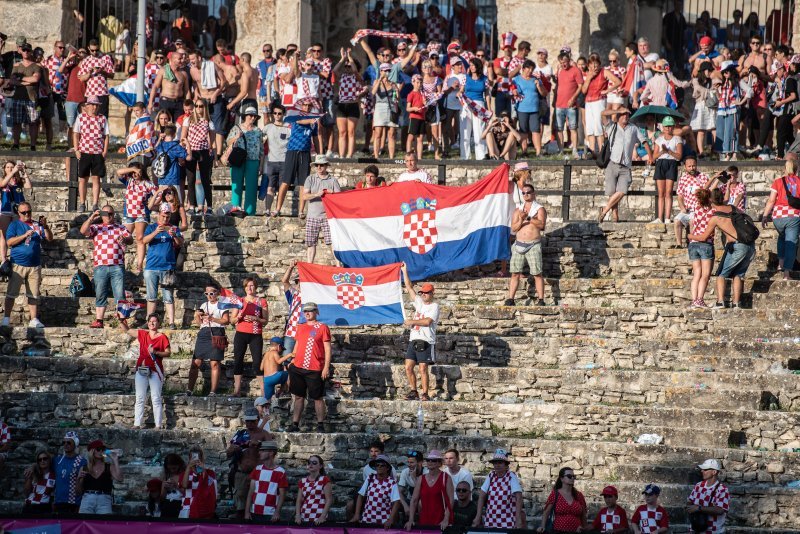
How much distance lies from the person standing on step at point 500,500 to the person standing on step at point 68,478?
441 centimetres

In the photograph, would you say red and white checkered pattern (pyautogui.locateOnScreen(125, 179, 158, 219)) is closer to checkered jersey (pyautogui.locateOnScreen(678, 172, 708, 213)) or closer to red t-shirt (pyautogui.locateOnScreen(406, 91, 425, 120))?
red t-shirt (pyautogui.locateOnScreen(406, 91, 425, 120))

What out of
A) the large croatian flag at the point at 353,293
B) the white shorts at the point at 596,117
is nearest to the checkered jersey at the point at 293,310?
the large croatian flag at the point at 353,293

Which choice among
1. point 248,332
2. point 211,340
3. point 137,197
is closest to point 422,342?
point 248,332

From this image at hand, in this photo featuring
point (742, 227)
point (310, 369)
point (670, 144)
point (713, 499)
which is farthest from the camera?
point (670, 144)

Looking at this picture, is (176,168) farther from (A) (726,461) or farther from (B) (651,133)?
(A) (726,461)

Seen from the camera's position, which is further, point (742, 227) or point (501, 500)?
point (742, 227)

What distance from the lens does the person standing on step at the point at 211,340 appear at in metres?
19.8

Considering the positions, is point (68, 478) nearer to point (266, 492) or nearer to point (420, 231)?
point (266, 492)

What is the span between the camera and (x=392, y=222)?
71.6 ft

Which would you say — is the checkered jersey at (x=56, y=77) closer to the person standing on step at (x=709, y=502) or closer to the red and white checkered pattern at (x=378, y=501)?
the red and white checkered pattern at (x=378, y=501)

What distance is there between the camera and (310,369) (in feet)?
62.0

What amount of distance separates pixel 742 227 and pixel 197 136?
7855 millimetres

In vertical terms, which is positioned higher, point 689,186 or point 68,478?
point 689,186

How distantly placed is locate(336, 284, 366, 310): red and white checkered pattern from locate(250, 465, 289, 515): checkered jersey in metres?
3.64
